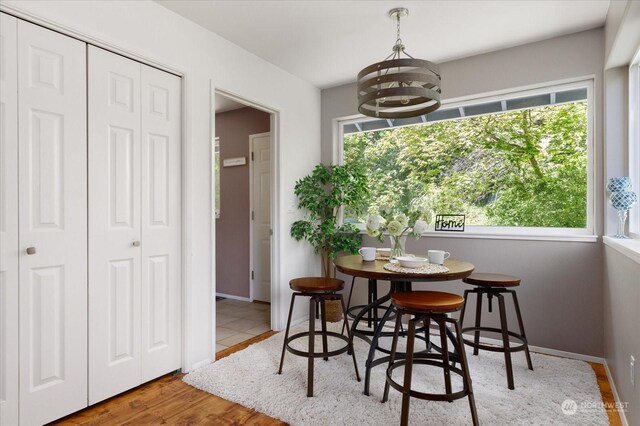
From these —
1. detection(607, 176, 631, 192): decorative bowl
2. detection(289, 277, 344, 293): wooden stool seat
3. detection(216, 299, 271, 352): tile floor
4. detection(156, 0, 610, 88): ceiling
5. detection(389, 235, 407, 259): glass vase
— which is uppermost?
detection(156, 0, 610, 88): ceiling

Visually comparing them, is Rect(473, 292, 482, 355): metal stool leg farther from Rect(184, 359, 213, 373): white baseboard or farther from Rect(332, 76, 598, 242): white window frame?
Rect(184, 359, 213, 373): white baseboard

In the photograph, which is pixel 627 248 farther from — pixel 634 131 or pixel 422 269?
pixel 634 131

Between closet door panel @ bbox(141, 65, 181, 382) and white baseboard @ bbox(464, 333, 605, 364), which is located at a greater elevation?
closet door panel @ bbox(141, 65, 181, 382)

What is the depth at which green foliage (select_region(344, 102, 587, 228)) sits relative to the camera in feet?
9.99

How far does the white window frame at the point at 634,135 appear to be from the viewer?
2.54 meters

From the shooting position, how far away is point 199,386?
2420 mm

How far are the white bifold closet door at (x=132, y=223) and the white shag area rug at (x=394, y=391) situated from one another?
43cm

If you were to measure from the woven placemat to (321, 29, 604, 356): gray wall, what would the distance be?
1164 mm

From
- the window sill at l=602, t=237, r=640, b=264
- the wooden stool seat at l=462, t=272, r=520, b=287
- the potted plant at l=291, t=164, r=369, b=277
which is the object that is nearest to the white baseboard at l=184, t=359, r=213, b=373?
the potted plant at l=291, t=164, r=369, b=277

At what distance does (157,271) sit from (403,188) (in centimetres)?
248

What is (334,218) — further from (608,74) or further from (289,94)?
(608,74)

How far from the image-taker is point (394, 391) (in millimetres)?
2320

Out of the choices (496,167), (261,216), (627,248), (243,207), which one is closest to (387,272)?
(627,248)

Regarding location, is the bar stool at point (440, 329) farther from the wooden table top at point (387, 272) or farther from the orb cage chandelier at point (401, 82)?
the orb cage chandelier at point (401, 82)
